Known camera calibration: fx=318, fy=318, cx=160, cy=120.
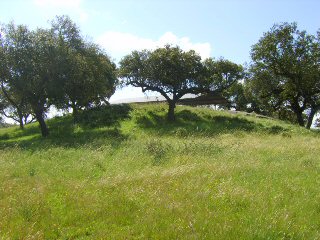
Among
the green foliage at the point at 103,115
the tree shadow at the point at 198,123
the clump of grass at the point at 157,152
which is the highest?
the green foliage at the point at 103,115

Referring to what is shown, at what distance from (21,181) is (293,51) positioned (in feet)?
104

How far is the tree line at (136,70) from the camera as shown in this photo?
27.8 metres

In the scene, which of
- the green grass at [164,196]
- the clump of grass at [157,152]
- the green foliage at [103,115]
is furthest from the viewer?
the green foliage at [103,115]

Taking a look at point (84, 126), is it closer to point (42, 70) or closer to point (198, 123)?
point (42, 70)

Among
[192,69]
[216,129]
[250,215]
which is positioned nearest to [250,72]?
[192,69]

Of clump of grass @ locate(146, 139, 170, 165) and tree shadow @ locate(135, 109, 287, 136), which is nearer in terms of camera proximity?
clump of grass @ locate(146, 139, 170, 165)

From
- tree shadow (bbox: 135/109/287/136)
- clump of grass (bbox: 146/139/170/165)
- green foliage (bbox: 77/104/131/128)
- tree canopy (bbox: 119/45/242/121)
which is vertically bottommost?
clump of grass (bbox: 146/139/170/165)

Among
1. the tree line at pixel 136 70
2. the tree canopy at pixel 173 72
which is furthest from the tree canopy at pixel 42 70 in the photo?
→ the tree canopy at pixel 173 72

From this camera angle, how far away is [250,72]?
38.1 m

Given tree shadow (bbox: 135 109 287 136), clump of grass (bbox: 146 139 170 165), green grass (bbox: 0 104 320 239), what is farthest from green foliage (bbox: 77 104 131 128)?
green grass (bbox: 0 104 320 239)

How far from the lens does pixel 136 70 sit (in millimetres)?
33625

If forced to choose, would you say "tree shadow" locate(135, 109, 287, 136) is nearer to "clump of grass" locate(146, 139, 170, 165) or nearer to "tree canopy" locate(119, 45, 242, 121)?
"tree canopy" locate(119, 45, 242, 121)

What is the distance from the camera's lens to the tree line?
27812 mm

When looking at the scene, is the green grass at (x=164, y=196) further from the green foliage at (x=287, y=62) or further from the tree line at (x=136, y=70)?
the green foliage at (x=287, y=62)
